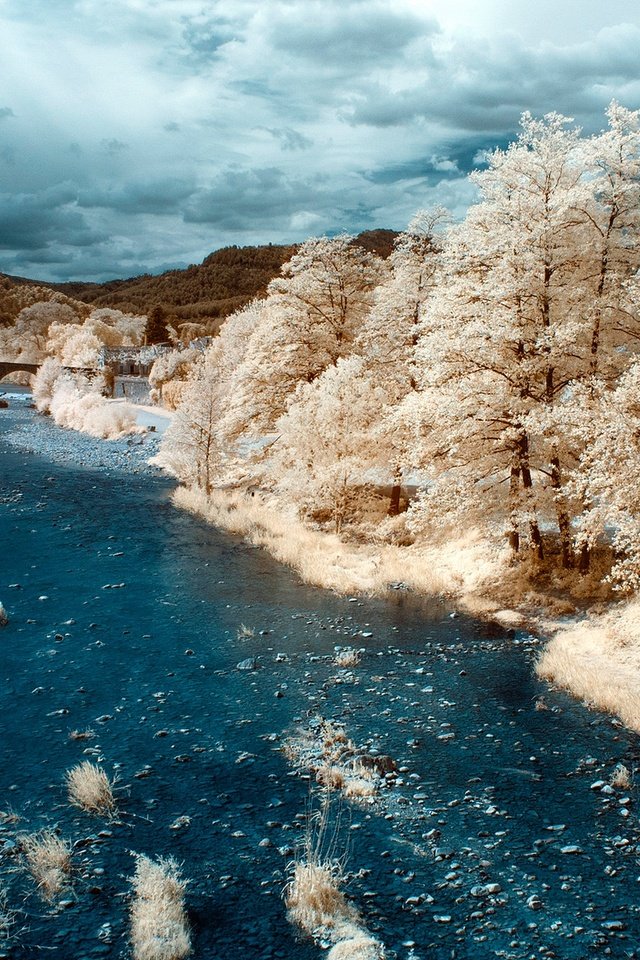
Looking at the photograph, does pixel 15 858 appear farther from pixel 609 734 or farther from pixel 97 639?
pixel 609 734

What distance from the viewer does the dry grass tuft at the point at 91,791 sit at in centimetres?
1115

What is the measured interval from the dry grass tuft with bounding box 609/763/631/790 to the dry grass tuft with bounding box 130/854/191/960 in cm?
741

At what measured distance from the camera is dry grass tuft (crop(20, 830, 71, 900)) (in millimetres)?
9383

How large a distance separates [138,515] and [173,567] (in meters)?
9.12

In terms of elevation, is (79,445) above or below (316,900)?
above

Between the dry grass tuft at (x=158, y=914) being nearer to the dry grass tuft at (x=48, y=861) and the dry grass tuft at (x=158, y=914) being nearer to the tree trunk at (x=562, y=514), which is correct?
the dry grass tuft at (x=48, y=861)

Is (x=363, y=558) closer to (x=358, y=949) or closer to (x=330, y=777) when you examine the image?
(x=330, y=777)

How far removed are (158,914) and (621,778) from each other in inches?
313

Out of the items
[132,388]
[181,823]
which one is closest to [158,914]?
[181,823]

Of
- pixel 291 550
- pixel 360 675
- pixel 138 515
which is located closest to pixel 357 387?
pixel 291 550

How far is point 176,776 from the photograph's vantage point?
1220 cm

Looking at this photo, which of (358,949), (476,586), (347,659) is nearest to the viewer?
(358,949)

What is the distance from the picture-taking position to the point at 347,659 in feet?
56.6

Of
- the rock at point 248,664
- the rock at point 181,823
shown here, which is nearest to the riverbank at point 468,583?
the rock at point 248,664
